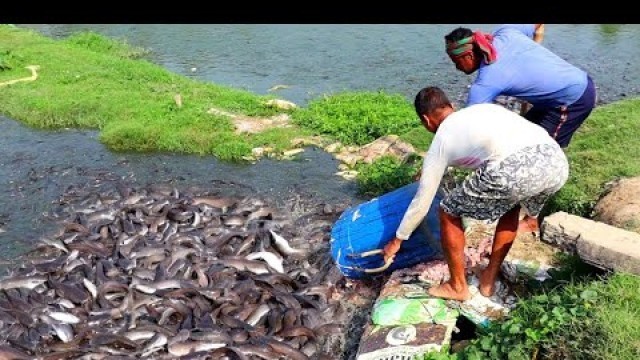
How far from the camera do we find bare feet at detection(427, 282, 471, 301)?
5.76 metres

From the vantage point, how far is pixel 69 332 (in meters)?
6.64

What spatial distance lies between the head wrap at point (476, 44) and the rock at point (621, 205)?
2.23 meters

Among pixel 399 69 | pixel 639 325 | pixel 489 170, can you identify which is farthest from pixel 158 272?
pixel 399 69

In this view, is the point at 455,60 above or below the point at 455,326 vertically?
above

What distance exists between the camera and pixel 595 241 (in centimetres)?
508

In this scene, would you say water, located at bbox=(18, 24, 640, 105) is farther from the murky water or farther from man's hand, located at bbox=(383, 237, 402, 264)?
man's hand, located at bbox=(383, 237, 402, 264)

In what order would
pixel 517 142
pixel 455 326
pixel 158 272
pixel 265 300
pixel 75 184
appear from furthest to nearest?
pixel 75 184, pixel 158 272, pixel 265 300, pixel 455 326, pixel 517 142

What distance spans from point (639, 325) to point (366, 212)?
310 centimetres

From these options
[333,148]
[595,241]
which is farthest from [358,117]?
[595,241]

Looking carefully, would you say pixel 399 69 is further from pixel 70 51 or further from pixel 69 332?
pixel 69 332

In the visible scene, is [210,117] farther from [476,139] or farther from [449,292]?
[476,139]

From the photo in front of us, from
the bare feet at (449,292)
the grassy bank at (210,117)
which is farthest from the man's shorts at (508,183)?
the grassy bank at (210,117)

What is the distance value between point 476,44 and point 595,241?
6.86 ft

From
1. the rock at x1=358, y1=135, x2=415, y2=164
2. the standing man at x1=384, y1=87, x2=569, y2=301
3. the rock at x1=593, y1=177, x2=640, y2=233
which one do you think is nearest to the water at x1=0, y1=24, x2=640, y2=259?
the rock at x1=358, y1=135, x2=415, y2=164
